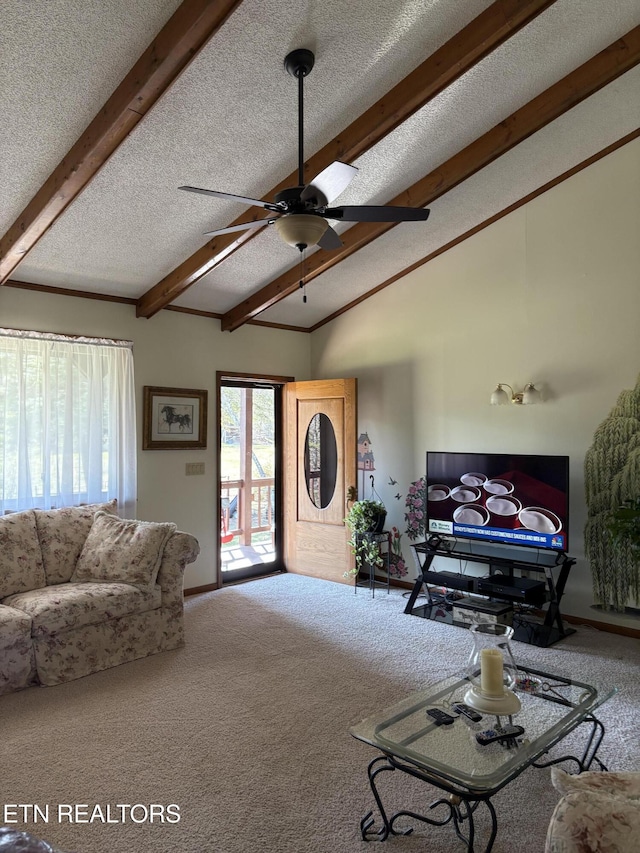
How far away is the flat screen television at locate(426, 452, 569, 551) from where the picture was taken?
13.7ft

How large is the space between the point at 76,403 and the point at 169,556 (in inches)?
58.2

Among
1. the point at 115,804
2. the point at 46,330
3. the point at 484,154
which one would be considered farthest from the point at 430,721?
the point at 46,330

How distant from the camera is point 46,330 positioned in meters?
4.50

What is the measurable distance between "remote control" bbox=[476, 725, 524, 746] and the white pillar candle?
0.38ft

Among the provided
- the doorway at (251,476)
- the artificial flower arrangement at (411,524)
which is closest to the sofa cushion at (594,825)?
the artificial flower arrangement at (411,524)

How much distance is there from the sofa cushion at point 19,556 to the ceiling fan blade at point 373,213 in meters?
2.84

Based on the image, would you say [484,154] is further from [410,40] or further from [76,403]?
[76,403]

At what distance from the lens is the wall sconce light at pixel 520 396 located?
4555 millimetres

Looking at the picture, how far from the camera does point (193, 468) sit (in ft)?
17.7

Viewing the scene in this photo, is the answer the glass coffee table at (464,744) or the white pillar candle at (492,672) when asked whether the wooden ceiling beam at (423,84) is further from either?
the glass coffee table at (464,744)

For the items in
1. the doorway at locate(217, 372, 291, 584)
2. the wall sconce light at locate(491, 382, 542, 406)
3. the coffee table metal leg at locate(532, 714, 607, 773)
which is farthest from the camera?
the doorway at locate(217, 372, 291, 584)

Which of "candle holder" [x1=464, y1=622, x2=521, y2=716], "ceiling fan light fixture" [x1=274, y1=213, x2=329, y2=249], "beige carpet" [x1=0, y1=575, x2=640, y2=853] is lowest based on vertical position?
"beige carpet" [x1=0, y1=575, x2=640, y2=853]

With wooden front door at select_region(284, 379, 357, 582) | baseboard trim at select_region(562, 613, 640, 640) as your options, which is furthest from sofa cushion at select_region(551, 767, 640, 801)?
wooden front door at select_region(284, 379, 357, 582)

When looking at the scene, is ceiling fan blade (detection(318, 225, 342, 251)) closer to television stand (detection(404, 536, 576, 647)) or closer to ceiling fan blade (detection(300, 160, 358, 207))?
ceiling fan blade (detection(300, 160, 358, 207))
